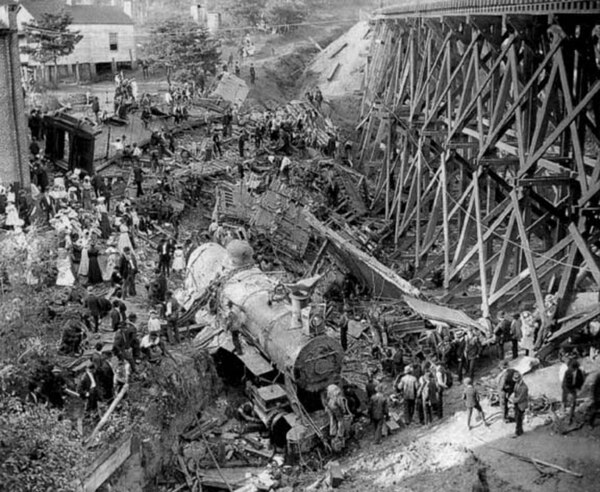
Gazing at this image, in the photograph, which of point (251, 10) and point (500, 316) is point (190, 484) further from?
point (251, 10)

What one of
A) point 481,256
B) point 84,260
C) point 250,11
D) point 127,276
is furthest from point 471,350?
point 250,11

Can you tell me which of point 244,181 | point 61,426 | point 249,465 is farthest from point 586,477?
point 244,181

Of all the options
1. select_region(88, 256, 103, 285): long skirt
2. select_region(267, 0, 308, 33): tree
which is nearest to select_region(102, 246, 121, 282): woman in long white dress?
select_region(88, 256, 103, 285): long skirt

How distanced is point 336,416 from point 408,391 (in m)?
1.34

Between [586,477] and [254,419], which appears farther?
[254,419]

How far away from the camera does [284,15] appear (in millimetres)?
52250

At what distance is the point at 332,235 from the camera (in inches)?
671

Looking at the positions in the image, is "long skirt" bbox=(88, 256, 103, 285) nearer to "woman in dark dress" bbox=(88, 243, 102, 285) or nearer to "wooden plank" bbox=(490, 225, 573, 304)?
"woman in dark dress" bbox=(88, 243, 102, 285)

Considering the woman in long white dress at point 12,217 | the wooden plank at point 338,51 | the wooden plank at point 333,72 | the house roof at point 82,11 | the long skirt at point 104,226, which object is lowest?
the long skirt at point 104,226

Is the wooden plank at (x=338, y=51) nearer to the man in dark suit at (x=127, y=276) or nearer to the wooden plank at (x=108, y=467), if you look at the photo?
the man in dark suit at (x=127, y=276)

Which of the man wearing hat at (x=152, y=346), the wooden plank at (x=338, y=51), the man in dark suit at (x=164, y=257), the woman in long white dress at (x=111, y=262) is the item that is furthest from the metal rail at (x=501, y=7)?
the wooden plank at (x=338, y=51)

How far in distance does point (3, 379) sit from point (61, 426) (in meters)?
1.32

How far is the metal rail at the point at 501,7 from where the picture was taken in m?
11.6

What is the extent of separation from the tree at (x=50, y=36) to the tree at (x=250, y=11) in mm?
18747
